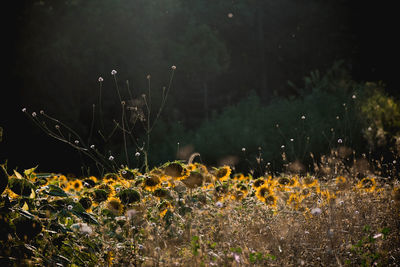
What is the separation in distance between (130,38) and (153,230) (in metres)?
10.8

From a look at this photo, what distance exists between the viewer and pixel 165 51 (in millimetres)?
15336

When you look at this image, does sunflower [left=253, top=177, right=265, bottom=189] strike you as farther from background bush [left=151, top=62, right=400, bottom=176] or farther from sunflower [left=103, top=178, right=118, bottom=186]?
background bush [left=151, top=62, right=400, bottom=176]

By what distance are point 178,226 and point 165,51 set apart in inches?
524

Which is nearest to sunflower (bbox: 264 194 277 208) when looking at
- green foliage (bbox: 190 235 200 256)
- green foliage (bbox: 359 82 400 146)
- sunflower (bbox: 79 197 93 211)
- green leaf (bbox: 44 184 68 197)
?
green foliage (bbox: 190 235 200 256)

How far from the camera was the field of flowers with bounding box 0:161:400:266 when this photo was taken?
2.06 meters

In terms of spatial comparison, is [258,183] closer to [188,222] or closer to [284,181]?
[284,181]

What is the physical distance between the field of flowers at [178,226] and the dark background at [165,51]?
1903mm

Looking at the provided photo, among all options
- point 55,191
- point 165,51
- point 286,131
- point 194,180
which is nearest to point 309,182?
point 194,180

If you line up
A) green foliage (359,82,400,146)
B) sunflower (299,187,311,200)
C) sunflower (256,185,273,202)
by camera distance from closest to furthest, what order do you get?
sunflower (256,185,273,202) → sunflower (299,187,311,200) → green foliage (359,82,400,146)

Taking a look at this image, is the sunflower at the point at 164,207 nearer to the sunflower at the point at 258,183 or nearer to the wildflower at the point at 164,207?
the wildflower at the point at 164,207

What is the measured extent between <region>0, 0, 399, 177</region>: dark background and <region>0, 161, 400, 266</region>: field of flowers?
1.90 m

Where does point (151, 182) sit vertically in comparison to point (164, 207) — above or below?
above

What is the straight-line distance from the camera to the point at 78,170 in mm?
9664

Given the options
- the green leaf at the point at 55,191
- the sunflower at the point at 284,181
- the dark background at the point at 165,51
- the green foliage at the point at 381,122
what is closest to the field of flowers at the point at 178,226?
the green leaf at the point at 55,191
